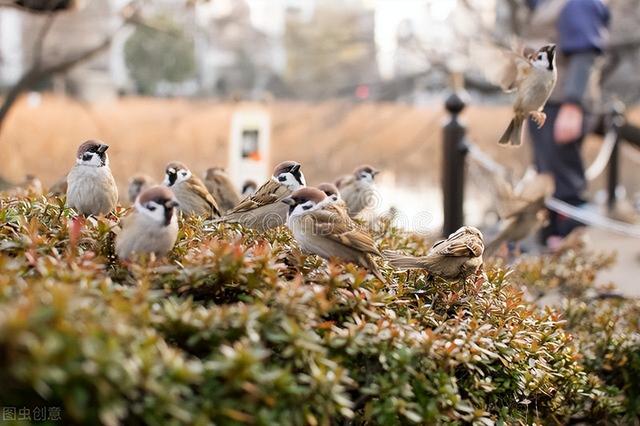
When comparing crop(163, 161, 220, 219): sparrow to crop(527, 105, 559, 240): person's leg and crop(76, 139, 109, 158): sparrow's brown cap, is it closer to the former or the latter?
crop(76, 139, 109, 158): sparrow's brown cap

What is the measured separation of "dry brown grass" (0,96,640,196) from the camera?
11930 millimetres

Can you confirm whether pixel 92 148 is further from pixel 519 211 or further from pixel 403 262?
pixel 519 211

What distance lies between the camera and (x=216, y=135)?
14.7 metres

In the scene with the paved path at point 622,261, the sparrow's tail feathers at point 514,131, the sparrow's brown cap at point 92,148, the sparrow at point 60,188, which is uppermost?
the sparrow's tail feathers at point 514,131

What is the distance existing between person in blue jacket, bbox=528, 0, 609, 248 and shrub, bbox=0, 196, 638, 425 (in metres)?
3.46

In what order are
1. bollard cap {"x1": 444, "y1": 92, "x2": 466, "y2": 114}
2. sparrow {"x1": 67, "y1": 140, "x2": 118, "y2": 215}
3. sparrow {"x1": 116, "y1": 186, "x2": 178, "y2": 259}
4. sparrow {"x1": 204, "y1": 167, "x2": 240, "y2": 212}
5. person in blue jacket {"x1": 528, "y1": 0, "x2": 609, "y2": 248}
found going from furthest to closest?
person in blue jacket {"x1": 528, "y1": 0, "x2": 609, "y2": 248}, bollard cap {"x1": 444, "y1": 92, "x2": 466, "y2": 114}, sparrow {"x1": 204, "y1": 167, "x2": 240, "y2": 212}, sparrow {"x1": 67, "y1": 140, "x2": 118, "y2": 215}, sparrow {"x1": 116, "y1": 186, "x2": 178, "y2": 259}

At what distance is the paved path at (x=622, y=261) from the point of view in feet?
20.8

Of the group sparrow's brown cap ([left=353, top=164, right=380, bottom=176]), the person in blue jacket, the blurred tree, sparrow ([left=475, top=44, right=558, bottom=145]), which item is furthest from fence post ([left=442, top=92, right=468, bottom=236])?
the blurred tree

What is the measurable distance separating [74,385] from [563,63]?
575 centimetres

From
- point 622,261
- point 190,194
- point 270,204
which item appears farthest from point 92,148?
point 622,261

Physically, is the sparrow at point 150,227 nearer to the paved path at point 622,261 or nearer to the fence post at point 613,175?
the paved path at point 622,261

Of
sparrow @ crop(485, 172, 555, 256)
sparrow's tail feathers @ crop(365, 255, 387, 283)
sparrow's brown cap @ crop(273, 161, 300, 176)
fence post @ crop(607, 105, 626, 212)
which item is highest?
sparrow's brown cap @ crop(273, 161, 300, 176)

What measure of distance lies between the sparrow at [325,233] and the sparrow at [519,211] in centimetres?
242

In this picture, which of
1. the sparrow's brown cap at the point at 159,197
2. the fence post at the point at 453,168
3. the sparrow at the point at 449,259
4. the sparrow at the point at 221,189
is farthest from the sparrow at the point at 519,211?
the sparrow's brown cap at the point at 159,197
